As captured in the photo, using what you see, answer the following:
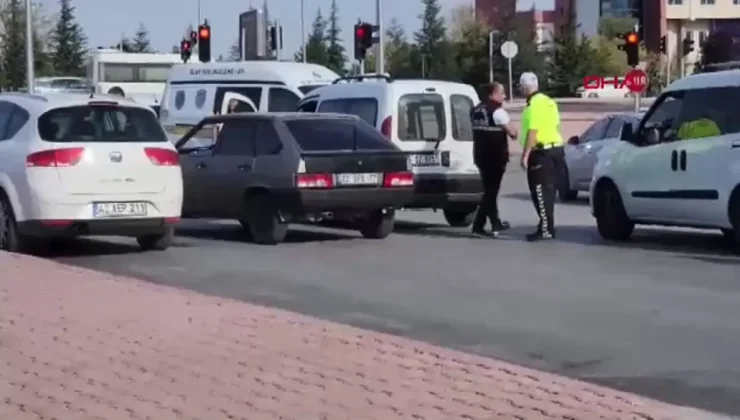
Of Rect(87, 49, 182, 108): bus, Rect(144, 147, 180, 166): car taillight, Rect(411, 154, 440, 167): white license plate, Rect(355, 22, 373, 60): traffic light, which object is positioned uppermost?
Rect(355, 22, 373, 60): traffic light

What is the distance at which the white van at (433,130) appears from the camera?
1848 cm

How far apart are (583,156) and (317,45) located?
6501cm

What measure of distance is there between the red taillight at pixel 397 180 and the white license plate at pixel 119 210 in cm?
298

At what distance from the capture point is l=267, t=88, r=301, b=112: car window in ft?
88.3

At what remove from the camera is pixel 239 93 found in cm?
2786

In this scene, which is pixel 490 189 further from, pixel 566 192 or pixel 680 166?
pixel 566 192

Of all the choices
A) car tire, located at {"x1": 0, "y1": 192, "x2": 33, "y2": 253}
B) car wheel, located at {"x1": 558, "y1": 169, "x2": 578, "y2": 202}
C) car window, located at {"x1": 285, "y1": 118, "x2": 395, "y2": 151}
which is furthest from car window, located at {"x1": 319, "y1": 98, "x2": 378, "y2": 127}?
car wheel, located at {"x1": 558, "y1": 169, "x2": 578, "y2": 202}

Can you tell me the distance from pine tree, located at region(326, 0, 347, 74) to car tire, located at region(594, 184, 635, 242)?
6149 cm

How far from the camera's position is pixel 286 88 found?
89.2 ft

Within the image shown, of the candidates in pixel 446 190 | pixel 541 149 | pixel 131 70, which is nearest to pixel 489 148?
pixel 541 149

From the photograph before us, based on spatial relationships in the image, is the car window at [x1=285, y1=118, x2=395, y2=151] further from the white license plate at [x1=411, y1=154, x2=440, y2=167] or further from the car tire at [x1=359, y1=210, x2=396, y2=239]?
the white license plate at [x1=411, y1=154, x2=440, y2=167]

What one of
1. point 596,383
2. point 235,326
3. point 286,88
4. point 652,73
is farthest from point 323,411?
point 652,73

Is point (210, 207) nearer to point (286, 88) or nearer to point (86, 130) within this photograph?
point (86, 130)

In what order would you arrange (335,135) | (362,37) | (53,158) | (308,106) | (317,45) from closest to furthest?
(53,158), (335,135), (308,106), (362,37), (317,45)
